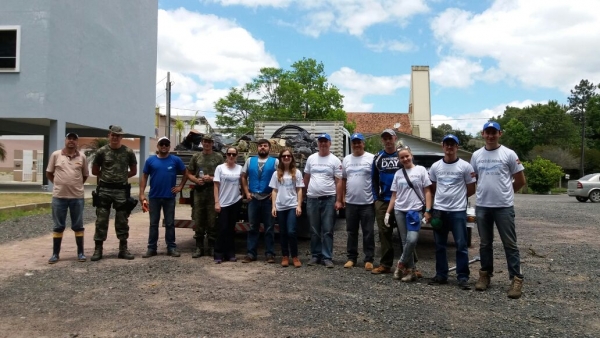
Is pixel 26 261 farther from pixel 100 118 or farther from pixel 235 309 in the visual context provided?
pixel 100 118

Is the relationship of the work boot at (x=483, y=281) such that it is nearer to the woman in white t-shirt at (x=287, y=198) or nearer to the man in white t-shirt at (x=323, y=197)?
the man in white t-shirt at (x=323, y=197)

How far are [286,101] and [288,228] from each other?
34141mm

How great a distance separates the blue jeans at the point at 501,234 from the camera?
5.42 m

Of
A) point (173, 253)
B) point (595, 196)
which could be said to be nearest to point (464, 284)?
point (173, 253)

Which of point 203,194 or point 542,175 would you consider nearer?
point 203,194

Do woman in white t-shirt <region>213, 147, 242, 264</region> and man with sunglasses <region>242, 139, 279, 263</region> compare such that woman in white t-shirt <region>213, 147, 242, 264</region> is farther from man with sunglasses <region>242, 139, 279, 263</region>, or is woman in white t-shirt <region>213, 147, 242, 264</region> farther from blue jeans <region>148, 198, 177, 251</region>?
blue jeans <region>148, 198, 177, 251</region>

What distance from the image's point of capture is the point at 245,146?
8.27 m

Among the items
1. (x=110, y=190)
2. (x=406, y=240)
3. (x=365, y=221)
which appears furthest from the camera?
(x=110, y=190)

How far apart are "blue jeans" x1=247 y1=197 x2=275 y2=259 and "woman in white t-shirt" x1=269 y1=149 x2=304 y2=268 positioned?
0.46ft

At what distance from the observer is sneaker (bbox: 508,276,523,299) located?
17.2 feet

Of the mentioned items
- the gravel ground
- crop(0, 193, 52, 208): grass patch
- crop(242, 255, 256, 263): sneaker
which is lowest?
the gravel ground

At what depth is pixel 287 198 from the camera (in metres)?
6.66

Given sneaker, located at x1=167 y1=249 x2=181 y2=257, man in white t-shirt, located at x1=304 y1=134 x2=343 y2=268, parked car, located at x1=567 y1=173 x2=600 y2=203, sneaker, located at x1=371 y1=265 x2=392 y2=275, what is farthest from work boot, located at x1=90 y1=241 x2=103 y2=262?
parked car, located at x1=567 y1=173 x2=600 y2=203

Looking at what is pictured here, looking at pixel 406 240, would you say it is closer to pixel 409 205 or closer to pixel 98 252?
pixel 409 205
